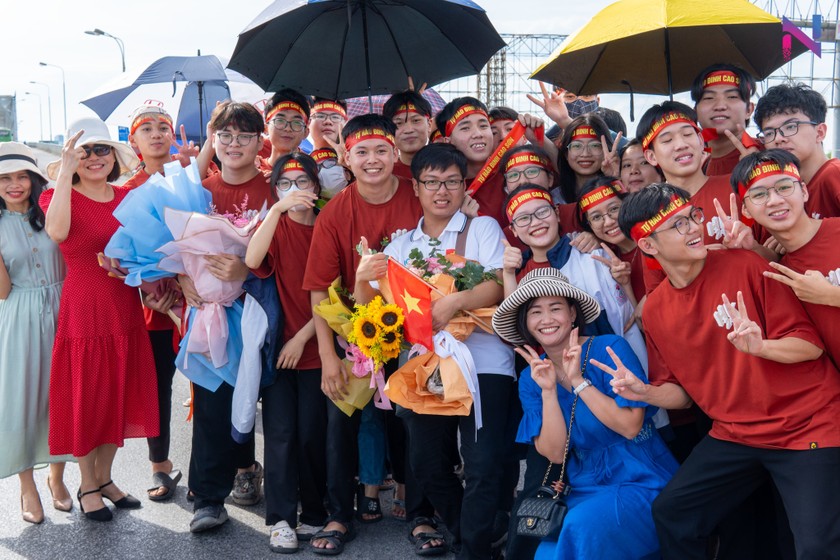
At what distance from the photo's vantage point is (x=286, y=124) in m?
5.40

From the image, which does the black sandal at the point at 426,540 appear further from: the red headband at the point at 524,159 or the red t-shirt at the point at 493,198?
the red headband at the point at 524,159

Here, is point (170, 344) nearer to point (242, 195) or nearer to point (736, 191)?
point (242, 195)

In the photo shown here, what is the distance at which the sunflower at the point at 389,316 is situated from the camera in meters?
4.02

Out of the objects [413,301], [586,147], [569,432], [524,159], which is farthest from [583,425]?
[586,147]

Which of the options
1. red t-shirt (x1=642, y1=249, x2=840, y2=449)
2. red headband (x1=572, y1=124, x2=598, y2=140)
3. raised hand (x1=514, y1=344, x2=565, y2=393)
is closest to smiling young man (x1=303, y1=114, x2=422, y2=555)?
red headband (x1=572, y1=124, x2=598, y2=140)

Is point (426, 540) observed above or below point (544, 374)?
below

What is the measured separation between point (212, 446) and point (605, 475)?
2455mm

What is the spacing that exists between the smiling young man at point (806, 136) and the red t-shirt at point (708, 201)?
299 millimetres

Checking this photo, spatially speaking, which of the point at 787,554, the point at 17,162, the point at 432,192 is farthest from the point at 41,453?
the point at 787,554

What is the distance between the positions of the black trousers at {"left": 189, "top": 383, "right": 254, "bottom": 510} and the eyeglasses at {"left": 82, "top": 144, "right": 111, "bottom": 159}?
1.69 meters

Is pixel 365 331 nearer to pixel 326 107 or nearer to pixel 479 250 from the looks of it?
pixel 479 250

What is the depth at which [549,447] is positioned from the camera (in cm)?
365

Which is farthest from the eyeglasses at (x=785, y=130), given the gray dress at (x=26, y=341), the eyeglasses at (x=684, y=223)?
the gray dress at (x=26, y=341)

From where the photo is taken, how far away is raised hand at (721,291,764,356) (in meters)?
3.10
